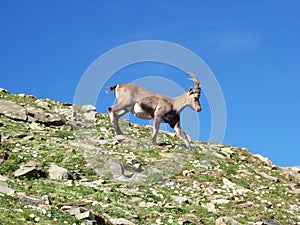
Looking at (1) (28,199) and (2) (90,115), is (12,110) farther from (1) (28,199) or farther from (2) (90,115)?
(1) (28,199)

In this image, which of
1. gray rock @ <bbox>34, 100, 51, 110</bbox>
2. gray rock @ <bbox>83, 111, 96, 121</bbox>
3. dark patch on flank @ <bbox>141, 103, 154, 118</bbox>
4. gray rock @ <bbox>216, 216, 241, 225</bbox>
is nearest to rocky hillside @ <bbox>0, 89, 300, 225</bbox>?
Result: gray rock @ <bbox>216, 216, 241, 225</bbox>

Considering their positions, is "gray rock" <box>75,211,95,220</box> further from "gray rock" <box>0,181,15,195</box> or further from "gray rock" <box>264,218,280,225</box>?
"gray rock" <box>264,218,280,225</box>

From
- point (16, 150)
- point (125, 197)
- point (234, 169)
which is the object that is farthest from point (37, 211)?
point (234, 169)

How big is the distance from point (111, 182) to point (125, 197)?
2479 millimetres

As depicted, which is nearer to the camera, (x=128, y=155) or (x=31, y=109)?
(x=128, y=155)

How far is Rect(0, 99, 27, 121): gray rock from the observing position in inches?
1231

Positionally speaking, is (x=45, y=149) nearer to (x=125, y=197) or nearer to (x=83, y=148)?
(x=83, y=148)

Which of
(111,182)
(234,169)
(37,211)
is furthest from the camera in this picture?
(234,169)

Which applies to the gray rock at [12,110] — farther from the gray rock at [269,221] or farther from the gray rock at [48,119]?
the gray rock at [269,221]

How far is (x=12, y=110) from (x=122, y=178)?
38.0ft

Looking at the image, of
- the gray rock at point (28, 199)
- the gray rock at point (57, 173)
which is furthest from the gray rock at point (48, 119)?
the gray rock at point (28, 199)

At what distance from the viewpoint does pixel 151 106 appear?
31.9m

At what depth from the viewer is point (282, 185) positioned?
28578mm

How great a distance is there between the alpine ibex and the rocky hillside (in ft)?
4.02
